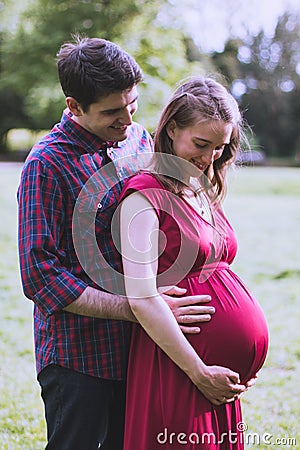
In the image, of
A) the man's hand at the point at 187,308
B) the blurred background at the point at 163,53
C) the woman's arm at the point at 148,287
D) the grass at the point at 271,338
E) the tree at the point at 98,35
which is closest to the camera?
the woman's arm at the point at 148,287

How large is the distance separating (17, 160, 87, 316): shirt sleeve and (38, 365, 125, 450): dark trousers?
266mm

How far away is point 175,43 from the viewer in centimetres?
2384

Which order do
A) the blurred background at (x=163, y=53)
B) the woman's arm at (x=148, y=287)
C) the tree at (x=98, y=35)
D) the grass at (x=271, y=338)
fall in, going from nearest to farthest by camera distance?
the woman's arm at (x=148, y=287), the grass at (x=271, y=338), the tree at (x=98, y=35), the blurred background at (x=163, y=53)

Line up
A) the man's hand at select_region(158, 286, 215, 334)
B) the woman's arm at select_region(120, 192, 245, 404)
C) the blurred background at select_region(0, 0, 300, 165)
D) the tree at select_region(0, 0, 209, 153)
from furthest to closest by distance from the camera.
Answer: the blurred background at select_region(0, 0, 300, 165)
the tree at select_region(0, 0, 209, 153)
the man's hand at select_region(158, 286, 215, 334)
the woman's arm at select_region(120, 192, 245, 404)

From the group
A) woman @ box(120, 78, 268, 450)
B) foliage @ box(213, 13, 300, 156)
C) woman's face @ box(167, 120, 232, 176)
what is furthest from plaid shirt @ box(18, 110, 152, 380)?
foliage @ box(213, 13, 300, 156)

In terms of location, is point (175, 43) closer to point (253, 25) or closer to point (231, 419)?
point (253, 25)

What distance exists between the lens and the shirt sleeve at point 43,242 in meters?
1.95

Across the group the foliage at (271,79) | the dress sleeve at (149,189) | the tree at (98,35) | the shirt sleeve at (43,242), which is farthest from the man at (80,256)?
the foliage at (271,79)

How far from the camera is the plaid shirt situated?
1967mm

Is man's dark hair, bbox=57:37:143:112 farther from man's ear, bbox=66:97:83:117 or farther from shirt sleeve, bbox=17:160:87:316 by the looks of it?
shirt sleeve, bbox=17:160:87:316

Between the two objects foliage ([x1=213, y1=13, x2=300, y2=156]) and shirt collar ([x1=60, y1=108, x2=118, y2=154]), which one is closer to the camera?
shirt collar ([x1=60, y1=108, x2=118, y2=154])

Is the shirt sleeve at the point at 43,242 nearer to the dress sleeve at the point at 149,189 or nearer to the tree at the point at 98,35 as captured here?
the dress sleeve at the point at 149,189

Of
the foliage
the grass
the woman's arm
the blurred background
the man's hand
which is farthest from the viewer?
the foliage

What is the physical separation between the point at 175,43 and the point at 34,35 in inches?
221
